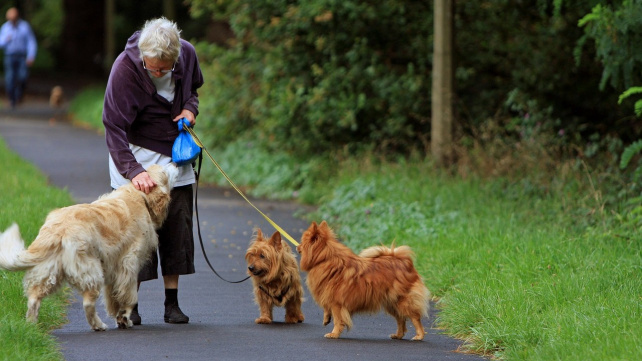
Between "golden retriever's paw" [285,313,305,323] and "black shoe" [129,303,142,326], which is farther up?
"black shoe" [129,303,142,326]

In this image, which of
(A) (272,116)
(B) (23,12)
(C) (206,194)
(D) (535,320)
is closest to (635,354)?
(D) (535,320)

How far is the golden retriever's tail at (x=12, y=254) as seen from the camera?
20.2ft

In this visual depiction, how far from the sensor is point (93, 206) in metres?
6.62

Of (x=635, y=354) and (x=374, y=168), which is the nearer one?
(x=635, y=354)

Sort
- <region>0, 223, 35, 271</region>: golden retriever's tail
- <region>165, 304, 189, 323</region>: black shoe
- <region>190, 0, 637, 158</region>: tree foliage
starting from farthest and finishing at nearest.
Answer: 1. <region>190, 0, 637, 158</region>: tree foliage
2. <region>165, 304, 189, 323</region>: black shoe
3. <region>0, 223, 35, 271</region>: golden retriever's tail

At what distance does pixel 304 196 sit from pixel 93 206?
25.7 ft

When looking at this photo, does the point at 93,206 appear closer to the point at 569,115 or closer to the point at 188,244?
the point at 188,244

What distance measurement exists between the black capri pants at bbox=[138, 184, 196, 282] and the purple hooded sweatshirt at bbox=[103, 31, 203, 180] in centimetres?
38

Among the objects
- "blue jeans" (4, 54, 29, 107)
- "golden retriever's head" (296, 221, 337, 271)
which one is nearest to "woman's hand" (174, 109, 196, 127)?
"golden retriever's head" (296, 221, 337, 271)

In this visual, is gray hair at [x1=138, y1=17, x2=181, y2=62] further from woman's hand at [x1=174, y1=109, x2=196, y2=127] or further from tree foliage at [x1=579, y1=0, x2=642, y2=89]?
tree foliage at [x1=579, y1=0, x2=642, y2=89]

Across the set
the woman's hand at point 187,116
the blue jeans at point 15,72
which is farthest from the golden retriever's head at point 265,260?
the blue jeans at point 15,72

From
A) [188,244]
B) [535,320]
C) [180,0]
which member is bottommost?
[535,320]

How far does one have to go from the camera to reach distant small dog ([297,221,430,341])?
6676 mm

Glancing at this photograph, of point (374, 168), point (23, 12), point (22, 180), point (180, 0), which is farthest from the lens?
point (23, 12)
